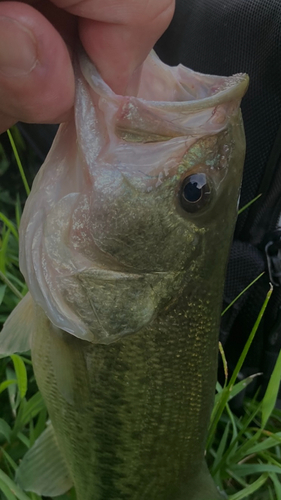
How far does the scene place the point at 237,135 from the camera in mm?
830

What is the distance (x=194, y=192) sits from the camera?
0.83 m

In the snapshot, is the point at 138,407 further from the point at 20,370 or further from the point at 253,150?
the point at 253,150

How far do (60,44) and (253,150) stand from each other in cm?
109

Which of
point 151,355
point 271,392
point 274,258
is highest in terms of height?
point 151,355

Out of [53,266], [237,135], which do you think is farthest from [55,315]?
[237,135]

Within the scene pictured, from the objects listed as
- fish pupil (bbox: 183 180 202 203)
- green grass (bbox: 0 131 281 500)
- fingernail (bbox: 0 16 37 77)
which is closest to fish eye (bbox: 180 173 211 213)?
fish pupil (bbox: 183 180 202 203)

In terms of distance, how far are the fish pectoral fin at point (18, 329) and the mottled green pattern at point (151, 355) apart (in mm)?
38

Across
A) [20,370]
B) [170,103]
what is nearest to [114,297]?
[170,103]

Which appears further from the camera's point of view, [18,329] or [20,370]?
[20,370]

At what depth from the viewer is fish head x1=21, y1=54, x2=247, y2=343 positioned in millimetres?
774

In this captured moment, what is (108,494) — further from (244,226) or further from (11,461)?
(244,226)

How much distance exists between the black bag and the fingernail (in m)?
1.12

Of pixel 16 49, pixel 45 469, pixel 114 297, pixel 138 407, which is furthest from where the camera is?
pixel 45 469

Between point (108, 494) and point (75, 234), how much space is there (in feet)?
2.15
